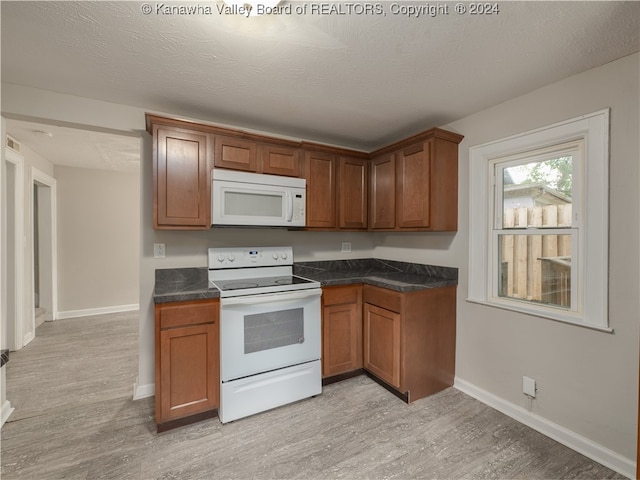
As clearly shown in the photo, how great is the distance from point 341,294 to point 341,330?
1.06 ft

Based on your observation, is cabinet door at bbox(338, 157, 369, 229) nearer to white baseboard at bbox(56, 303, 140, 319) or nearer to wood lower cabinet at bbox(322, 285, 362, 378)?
wood lower cabinet at bbox(322, 285, 362, 378)

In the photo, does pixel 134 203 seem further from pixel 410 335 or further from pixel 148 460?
pixel 410 335

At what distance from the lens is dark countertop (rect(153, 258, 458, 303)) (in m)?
1.98

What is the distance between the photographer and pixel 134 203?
4840 mm

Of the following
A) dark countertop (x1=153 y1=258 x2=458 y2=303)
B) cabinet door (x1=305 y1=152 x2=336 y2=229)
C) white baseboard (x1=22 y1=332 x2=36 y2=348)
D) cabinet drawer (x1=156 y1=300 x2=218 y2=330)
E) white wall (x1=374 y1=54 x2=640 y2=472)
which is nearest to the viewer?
white wall (x1=374 y1=54 x2=640 y2=472)

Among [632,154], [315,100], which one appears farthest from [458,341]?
[315,100]

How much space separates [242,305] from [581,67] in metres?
2.60

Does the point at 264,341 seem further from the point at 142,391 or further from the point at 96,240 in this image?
the point at 96,240

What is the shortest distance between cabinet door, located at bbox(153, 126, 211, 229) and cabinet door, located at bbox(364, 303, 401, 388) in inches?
63.0

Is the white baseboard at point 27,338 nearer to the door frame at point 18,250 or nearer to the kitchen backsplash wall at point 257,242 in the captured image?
the door frame at point 18,250

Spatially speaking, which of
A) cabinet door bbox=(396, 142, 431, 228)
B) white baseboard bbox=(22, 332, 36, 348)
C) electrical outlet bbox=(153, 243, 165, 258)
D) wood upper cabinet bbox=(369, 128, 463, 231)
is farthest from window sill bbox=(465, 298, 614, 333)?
white baseboard bbox=(22, 332, 36, 348)

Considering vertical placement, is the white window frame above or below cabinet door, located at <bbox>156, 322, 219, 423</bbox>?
above

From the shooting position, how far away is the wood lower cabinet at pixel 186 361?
1.87 m

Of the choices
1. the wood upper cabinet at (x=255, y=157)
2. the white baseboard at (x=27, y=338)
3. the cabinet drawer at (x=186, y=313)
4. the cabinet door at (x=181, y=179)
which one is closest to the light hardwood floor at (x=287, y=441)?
the cabinet drawer at (x=186, y=313)
